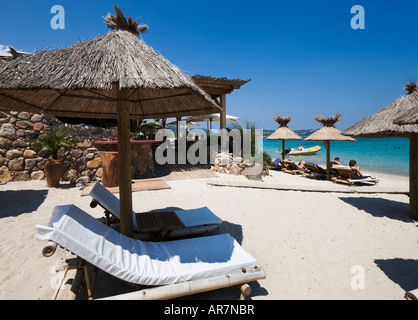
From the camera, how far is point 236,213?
5.23m

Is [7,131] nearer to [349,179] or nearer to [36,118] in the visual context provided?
[36,118]

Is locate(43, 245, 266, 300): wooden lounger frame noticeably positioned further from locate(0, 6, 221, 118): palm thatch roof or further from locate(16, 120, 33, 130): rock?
locate(16, 120, 33, 130): rock

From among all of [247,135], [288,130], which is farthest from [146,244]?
[288,130]

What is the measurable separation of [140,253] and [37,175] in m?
7.18

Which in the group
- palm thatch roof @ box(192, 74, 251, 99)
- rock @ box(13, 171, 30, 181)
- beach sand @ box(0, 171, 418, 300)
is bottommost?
beach sand @ box(0, 171, 418, 300)

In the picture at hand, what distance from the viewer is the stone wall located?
24.6 feet

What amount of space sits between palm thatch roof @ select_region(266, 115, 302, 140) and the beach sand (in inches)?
249

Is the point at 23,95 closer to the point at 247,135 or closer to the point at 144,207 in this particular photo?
the point at 144,207

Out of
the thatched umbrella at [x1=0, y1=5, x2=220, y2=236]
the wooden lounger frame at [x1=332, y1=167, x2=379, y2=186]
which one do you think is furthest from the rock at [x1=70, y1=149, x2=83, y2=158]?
the wooden lounger frame at [x1=332, y1=167, x2=379, y2=186]

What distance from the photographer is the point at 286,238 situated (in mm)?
4016

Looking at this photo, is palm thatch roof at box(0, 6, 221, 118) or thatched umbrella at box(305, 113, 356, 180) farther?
thatched umbrella at box(305, 113, 356, 180)
